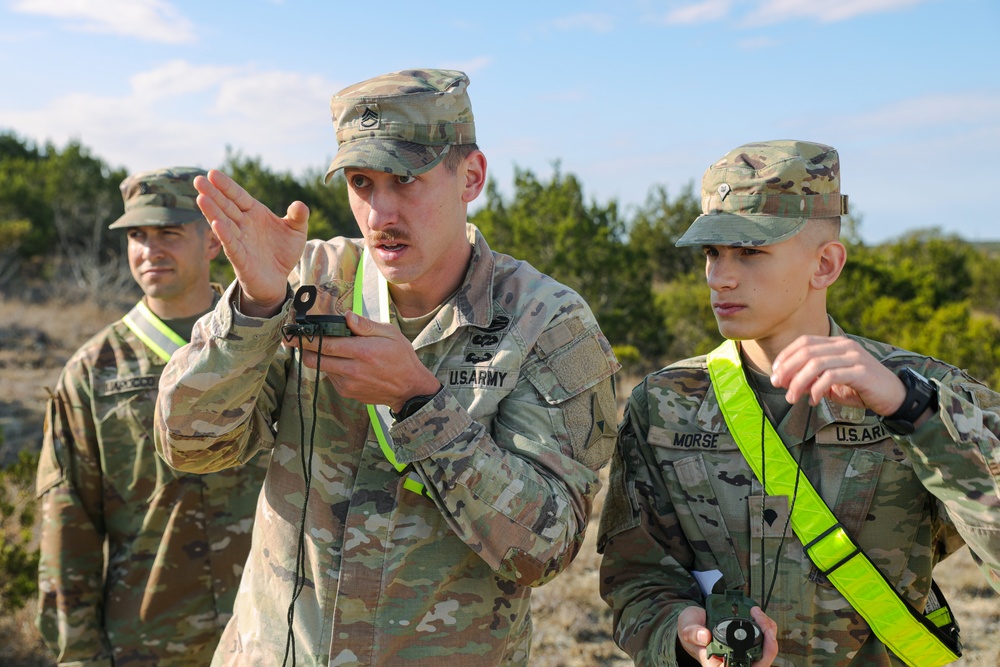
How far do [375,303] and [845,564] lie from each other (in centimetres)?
159

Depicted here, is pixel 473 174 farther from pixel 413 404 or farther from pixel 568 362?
→ pixel 413 404

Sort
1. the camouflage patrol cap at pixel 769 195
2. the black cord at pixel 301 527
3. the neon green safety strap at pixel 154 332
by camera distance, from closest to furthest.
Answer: the black cord at pixel 301 527 < the camouflage patrol cap at pixel 769 195 < the neon green safety strap at pixel 154 332

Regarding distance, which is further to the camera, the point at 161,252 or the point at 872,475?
the point at 161,252

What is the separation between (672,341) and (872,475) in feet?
42.0

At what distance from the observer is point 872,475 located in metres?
2.64

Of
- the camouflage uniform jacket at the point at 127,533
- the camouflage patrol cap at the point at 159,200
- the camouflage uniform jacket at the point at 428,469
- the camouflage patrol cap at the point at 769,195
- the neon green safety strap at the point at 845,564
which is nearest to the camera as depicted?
the camouflage uniform jacket at the point at 428,469

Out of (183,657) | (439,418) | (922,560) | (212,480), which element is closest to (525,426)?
(439,418)

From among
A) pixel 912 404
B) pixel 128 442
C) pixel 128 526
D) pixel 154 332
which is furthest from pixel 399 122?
pixel 128 526

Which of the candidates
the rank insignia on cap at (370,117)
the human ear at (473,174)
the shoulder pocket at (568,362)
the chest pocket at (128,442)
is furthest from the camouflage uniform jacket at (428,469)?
the chest pocket at (128,442)

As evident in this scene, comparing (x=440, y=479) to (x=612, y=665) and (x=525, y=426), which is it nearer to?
(x=525, y=426)

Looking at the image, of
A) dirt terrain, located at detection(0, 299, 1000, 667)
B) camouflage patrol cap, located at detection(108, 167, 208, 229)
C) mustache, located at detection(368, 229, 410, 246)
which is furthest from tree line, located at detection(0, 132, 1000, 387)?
mustache, located at detection(368, 229, 410, 246)

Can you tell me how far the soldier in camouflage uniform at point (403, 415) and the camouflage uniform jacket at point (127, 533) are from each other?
141cm

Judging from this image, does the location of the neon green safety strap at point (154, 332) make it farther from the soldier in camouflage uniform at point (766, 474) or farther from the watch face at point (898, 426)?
the watch face at point (898, 426)

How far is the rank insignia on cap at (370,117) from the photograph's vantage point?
2412 mm
